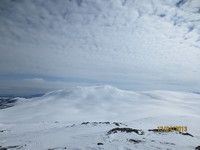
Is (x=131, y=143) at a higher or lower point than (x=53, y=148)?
higher

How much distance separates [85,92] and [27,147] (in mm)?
109137

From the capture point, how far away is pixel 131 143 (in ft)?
44.4

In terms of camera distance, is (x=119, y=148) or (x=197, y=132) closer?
(x=119, y=148)

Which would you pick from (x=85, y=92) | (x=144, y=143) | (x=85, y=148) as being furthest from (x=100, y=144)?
(x=85, y=92)

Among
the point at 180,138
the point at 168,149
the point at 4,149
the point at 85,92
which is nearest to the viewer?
the point at 168,149

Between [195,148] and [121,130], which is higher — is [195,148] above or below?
above

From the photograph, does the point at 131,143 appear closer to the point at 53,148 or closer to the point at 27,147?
the point at 53,148

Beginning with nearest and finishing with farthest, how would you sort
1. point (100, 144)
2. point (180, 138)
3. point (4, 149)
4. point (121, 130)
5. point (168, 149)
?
point (168, 149)
point (100, 144)
point (4, 149)
point (180, 138)
point (121, 130)

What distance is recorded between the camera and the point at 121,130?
61.4 feet

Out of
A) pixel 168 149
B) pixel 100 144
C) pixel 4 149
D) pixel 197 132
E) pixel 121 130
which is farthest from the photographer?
pixel 197 132

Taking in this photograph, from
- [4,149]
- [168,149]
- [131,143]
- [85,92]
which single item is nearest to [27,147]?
[4,149]

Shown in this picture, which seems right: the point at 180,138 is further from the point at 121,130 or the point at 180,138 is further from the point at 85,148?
the point at 85,148

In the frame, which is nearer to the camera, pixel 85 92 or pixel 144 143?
pixel 144 143

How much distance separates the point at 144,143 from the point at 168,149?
2308 millimetres
